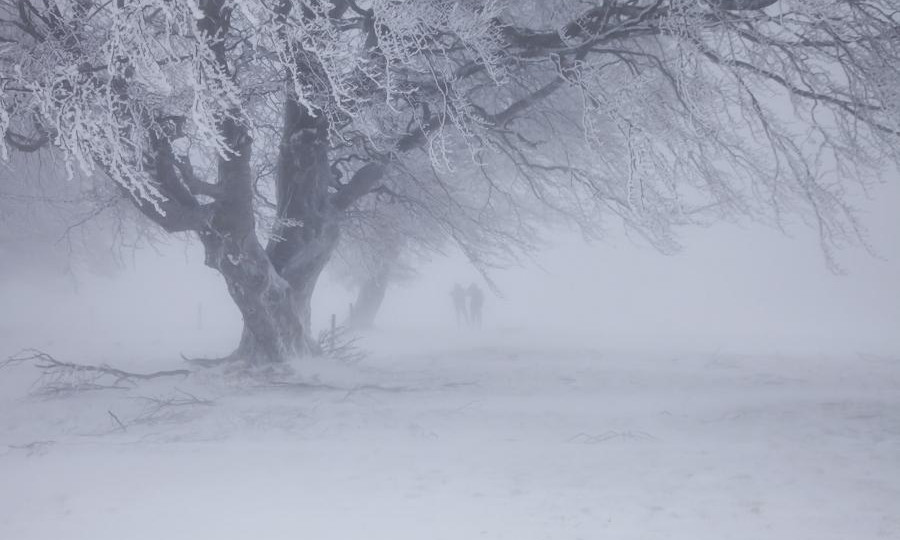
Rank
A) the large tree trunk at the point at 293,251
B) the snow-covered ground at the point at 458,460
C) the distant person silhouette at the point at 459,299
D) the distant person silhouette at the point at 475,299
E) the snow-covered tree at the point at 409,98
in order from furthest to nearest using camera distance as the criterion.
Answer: the distant person silhouette at the point at 459,299 → the distant person silhouette at the point at 475,299 → the large tree trunk at the point at 293,251 → the snow-covered tree at the point at 409,98 → the snow-covered ground at the point at 458,460

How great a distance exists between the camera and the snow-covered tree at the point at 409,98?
5.98 m

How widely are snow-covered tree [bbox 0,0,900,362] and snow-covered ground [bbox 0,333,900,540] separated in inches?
82.5

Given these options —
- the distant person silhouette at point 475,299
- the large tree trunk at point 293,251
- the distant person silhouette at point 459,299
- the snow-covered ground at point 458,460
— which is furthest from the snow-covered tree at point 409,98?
the distant person silhouette at point 459,299

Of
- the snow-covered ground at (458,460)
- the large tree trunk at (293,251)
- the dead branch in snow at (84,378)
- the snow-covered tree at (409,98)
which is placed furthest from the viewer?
the large tree trunk at (293,251)

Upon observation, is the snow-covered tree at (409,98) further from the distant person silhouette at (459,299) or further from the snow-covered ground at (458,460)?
the distant person silhouette at (459,299)

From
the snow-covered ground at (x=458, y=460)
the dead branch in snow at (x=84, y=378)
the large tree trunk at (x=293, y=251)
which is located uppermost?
the large tree trunk at (x=293, y=251)

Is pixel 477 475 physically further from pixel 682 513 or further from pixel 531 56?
pixel 531 56

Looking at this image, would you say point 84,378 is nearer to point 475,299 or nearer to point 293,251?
point 293,251

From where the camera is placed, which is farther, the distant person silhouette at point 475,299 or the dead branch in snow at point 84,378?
the distant person silhouette at point 475,299

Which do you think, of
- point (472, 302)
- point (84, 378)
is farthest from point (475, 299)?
point (84, 378)

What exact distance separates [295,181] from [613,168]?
15.6ft

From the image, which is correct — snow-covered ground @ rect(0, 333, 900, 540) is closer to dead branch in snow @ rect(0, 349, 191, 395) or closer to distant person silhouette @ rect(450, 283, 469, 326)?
dead branch in snow @ rect(0, 349, 191, 395)

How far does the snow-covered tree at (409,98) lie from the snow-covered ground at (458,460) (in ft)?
6.87

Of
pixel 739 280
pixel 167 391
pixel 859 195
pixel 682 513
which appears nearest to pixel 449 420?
pixel 682 513
